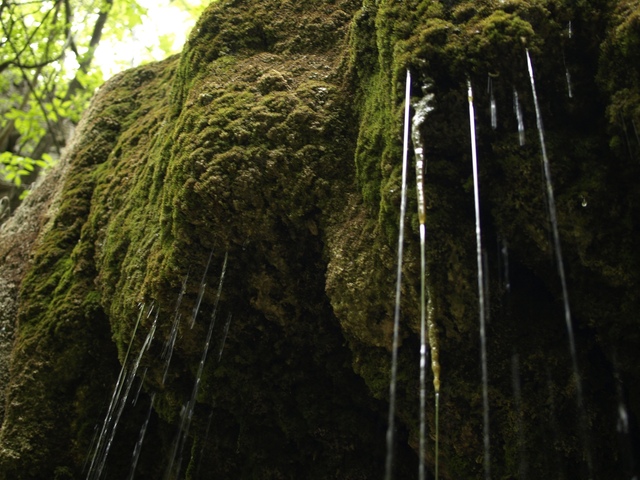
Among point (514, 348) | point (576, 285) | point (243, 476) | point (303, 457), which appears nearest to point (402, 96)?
point (576, 285)

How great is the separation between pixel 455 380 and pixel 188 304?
172 cm

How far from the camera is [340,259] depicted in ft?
8.57

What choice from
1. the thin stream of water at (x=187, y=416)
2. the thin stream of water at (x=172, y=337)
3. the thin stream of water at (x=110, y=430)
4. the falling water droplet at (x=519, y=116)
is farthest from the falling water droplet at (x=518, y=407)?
the thin stream of water at (x=110, y=430)

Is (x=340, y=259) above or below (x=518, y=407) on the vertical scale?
above

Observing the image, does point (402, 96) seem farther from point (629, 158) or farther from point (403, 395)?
point (403, 395)

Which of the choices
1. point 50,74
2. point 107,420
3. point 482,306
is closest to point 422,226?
point 482,306

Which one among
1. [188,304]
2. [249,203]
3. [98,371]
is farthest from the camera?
[98,371]

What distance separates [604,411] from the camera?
2115mm

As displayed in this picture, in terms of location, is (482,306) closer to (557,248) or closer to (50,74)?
(557,248)

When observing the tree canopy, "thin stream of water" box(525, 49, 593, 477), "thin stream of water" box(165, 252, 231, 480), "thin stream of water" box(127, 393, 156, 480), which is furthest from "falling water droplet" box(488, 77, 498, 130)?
the tree canopy

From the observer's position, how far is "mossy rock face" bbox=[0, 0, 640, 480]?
2.11 m

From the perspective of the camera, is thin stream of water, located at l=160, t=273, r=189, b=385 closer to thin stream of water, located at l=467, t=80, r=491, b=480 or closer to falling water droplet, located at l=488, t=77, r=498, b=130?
thin stream of water, located at l=467, t=80, r=491, b=480

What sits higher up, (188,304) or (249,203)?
(249,203)

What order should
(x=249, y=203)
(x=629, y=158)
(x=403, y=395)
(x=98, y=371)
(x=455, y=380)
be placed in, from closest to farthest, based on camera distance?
(x=629, y=158)
(x=455, y=380)
(x=403, y=395)
(x=249, y=203)
(x=98, y=371)
